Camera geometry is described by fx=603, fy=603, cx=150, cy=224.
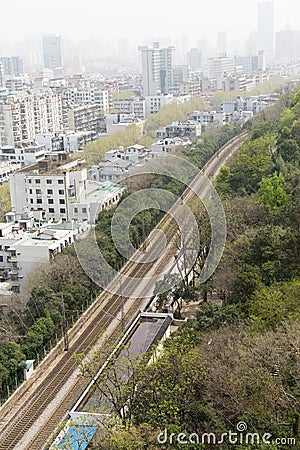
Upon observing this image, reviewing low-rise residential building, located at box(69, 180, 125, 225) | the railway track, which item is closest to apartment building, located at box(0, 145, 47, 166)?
low-rise residential building, located at box(69, 180, 125, 225)

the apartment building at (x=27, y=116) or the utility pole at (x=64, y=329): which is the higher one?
the apartment building at (x=27, y=116)

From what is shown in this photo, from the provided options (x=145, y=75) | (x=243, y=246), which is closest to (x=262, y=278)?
(x=243, y=246)

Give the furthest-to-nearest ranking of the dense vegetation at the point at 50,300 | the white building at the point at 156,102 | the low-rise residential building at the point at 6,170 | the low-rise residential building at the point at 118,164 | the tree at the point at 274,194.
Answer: the white building at the point at 156,102 < the low-rise residential building at the point at 6,170 < the low-rise residential building at the point at 118,164 < the tree at the point at 274,194 < the dense vegetation at the point at 50,300

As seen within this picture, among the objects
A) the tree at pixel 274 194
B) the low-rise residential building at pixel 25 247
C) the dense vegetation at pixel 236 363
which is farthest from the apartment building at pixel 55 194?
the dense vegetation at pixel 236 363

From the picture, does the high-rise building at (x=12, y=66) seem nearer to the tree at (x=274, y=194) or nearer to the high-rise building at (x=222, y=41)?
the high-rise building at (x=222, y=41)

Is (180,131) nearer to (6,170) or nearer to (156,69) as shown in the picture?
(6,170)

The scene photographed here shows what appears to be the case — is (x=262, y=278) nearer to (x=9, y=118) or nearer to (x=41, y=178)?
(x=41, y=178)

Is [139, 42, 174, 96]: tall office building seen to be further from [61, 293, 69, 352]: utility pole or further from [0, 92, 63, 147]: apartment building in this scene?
[61, 293, 69, 352]: utility pole
